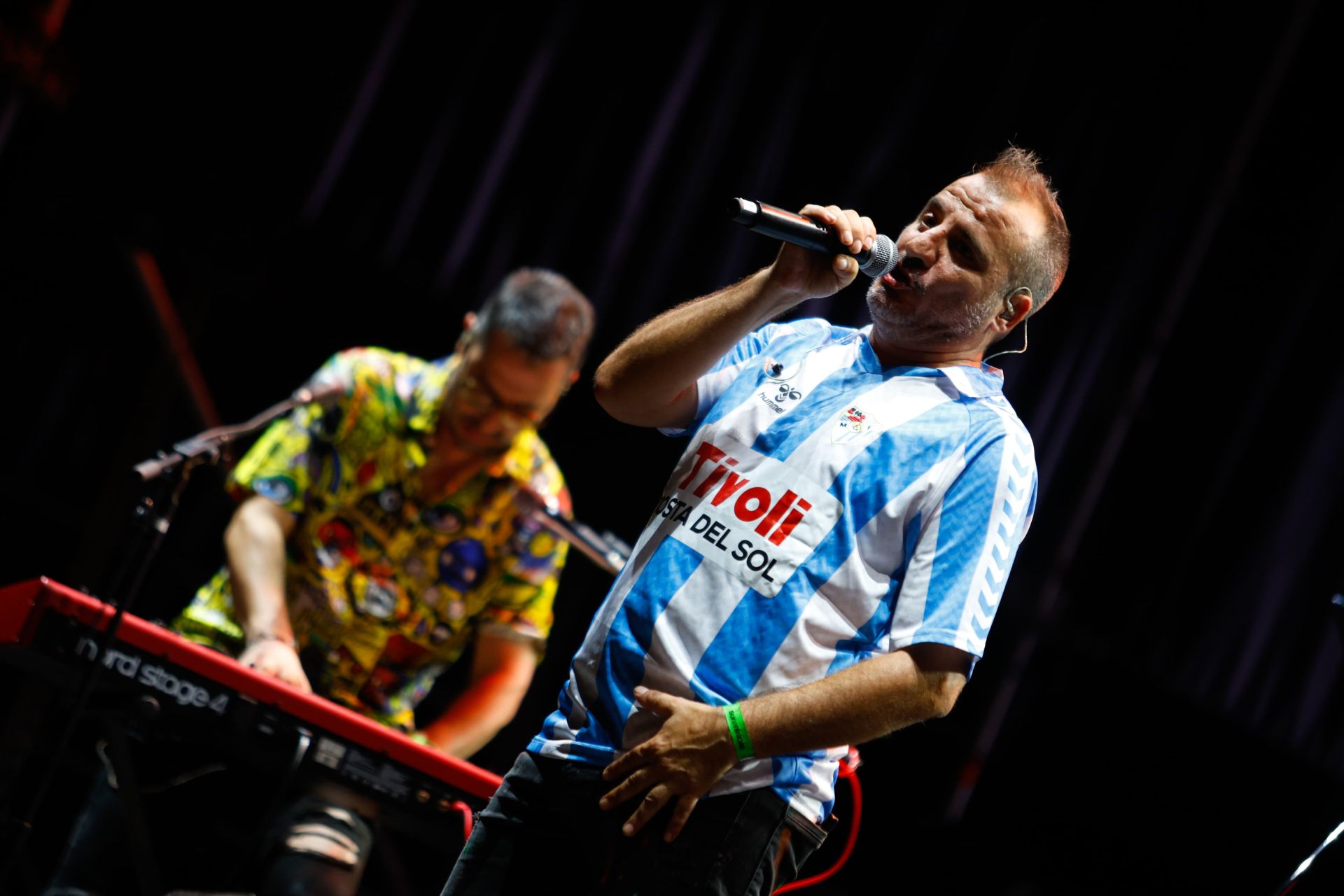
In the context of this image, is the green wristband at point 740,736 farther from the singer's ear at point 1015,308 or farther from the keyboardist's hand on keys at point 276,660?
the keyboardist's hand on keys at point 276,660

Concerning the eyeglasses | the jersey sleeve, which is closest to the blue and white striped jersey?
the jersey sleeve

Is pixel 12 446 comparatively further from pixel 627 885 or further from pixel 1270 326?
pixel 1270 326

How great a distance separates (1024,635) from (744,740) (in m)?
2.92

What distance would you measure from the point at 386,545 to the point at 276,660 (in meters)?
0.45

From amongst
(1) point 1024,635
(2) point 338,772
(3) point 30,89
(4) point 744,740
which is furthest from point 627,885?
(3) point 30,89

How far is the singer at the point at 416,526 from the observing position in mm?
2684

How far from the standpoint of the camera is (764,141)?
405cm

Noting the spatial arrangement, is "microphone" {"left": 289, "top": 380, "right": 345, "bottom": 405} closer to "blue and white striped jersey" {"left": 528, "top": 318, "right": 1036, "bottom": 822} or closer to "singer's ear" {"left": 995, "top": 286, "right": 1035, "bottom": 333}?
"blue and white striped jersey" {"left": 528, "top": 318, "right": 1036, "bottom": 822}

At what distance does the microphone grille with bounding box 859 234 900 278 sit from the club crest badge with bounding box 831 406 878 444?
0.19 meters

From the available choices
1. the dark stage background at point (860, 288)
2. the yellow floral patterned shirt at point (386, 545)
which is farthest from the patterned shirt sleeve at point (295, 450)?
the dark stage background at point (860, 288)

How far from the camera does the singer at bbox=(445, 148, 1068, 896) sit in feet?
4.12

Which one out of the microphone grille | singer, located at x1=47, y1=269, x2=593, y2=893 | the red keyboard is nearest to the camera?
the microphone grille

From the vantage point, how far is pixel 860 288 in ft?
13.9

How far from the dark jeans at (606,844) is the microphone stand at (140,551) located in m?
0.76
